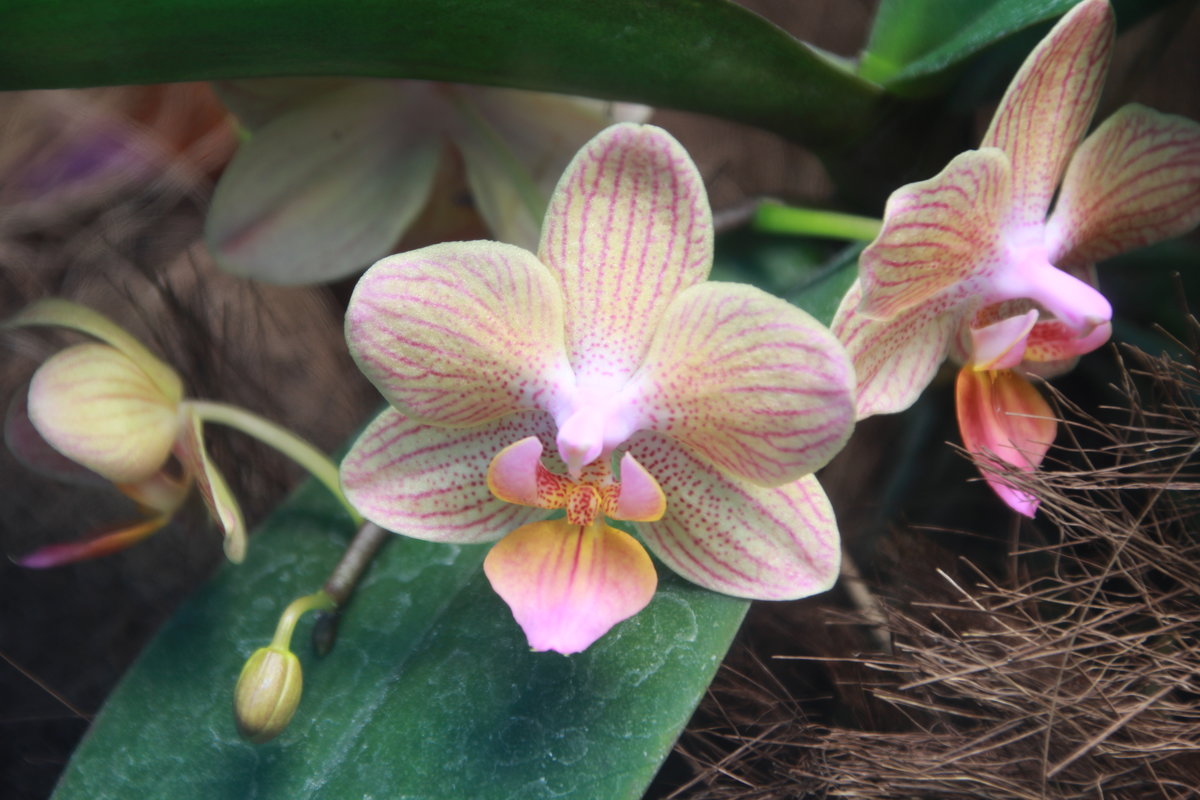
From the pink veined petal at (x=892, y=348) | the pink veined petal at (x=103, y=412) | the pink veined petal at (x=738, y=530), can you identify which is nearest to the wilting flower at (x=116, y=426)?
the pink veined petal at (x=103, y=412)

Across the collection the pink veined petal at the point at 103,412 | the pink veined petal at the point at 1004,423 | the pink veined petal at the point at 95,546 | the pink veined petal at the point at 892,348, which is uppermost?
the pink veined petal at the point at 892,348

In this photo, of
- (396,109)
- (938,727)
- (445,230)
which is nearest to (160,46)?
(396,109)

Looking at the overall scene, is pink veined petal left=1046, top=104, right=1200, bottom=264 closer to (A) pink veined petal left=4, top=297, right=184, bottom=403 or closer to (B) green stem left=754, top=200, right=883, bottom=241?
(B) green stem left=754, top=200, right=883, bottom=241

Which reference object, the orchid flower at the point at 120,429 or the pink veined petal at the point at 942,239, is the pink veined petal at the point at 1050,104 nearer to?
the pink veined petal at the point at 942,239

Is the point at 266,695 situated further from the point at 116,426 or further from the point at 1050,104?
the point at 1050,104

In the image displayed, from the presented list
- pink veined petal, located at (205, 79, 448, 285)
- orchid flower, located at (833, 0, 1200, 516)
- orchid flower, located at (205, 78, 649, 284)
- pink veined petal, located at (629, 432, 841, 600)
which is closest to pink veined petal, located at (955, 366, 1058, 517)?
orchid flower, located at (833, 0, 1200, 516)

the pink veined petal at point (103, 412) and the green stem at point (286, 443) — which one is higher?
the pink veined petal at point (103, 412)
